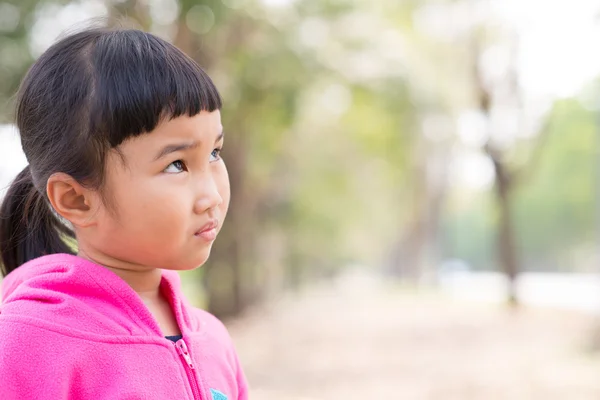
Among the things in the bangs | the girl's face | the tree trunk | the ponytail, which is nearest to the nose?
the girl's face

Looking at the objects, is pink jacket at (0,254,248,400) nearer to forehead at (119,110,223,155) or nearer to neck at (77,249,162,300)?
neck at (77,249,162,300)

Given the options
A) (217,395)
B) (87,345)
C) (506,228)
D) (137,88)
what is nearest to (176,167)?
(137,88)

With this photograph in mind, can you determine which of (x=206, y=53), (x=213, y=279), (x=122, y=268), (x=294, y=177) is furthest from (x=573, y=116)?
(x=122, y=268)

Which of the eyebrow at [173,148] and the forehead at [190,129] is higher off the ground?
the forehead at [190,129]

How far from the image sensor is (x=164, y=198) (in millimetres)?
1162

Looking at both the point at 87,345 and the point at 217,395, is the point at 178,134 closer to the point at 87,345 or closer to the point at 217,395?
the point at 87,345

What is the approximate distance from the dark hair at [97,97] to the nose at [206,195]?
4.3 inches

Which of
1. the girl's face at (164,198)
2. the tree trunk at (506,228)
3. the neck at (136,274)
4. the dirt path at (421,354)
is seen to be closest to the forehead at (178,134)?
the girl's face at (164,198)

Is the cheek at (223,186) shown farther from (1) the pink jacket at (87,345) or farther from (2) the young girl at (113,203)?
(1) the pink jacket at (87,345)

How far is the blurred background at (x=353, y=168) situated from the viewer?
6105mm

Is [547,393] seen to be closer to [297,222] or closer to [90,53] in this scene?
[90,53]

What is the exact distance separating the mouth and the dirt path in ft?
15.2

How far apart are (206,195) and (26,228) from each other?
1.57 ft

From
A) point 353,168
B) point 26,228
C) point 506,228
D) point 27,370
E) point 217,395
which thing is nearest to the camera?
point 27,370
